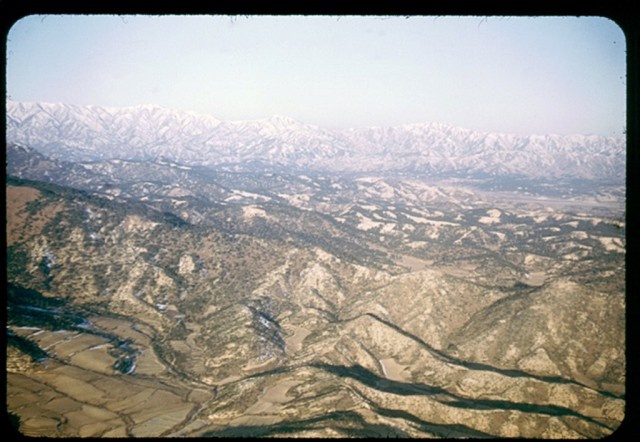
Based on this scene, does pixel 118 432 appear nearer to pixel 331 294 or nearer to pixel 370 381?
pixel 370 381

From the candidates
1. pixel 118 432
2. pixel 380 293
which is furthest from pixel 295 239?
pixel 118 432

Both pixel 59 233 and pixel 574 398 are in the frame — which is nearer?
pixel 574 398

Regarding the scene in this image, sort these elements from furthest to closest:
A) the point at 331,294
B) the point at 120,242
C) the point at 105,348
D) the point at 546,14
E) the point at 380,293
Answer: the point at 120,242 → the point at 331,294 → the point at 380,293 → the point at 105,348 → the point at 546,14

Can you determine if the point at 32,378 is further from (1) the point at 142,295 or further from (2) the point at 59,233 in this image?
(2) the point at 59,233

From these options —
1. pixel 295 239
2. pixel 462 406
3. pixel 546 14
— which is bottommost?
pixel 462 406

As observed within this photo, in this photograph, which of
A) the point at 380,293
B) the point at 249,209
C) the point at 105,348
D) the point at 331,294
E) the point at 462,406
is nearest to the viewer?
the point at 462,406

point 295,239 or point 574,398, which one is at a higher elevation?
point 295,239
